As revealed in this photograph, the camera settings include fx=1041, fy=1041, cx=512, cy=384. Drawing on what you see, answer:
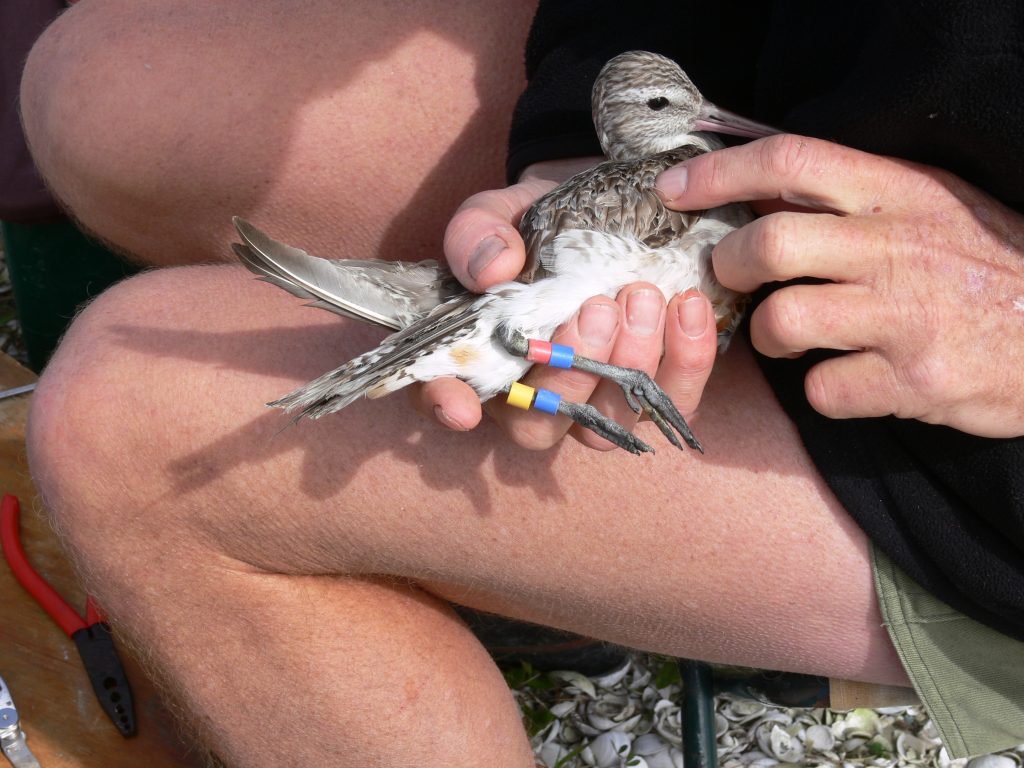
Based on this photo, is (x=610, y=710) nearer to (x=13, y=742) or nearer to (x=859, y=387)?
(x=13, y=742)

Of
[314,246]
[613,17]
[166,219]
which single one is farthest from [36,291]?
[613,17]

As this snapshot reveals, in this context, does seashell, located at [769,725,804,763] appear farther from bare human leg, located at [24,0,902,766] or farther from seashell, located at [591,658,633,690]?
bare human leg, located at [24,0,902,766]

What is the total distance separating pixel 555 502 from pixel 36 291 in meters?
2.57

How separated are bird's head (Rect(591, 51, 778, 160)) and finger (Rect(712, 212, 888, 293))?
0.57 meters

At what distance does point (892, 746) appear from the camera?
3104mm

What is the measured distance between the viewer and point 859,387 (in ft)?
5.13

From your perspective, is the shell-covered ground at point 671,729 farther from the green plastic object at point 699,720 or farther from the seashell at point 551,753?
the green plastic object at point 699,720

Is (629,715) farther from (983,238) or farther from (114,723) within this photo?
(983,238)

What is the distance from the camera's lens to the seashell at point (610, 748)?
3.01m

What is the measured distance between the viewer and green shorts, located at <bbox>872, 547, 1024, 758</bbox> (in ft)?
5.58

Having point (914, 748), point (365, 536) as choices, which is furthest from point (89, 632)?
point (914, 748)

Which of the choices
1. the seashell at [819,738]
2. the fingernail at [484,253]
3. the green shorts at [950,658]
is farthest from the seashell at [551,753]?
the fingernail at [484,253]

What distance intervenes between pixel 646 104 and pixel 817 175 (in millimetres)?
702

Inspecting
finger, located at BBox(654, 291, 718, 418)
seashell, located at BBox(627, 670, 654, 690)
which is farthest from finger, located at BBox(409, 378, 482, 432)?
seashell, located at BBox(627, 670, 654, 690)
